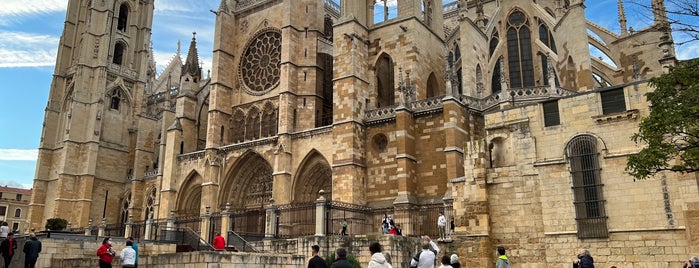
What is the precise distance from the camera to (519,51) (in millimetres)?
25609

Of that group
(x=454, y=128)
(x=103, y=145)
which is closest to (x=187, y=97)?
(x=103, y=145)

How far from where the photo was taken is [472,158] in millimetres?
15859

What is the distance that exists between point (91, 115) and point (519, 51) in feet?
82.0

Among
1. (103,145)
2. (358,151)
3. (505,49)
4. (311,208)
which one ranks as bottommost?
(311,208)

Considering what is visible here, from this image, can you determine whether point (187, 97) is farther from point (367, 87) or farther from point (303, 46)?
point (367, 87)

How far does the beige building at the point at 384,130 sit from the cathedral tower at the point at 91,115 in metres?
0.12

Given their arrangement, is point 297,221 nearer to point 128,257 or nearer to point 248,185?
point 248,185

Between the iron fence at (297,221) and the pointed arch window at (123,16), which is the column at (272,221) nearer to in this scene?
the iron fence at (297,221)

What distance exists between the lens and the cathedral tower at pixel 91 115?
3281 centimetres

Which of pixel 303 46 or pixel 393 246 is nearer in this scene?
pixel 393 246

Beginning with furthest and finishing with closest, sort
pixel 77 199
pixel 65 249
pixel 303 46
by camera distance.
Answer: pixel 77 199 → pixel 303 46 → pixel 65 249

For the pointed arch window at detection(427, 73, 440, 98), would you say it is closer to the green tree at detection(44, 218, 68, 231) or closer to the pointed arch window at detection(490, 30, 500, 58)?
the pointed arch window at detection(490, 30, 500, 58)

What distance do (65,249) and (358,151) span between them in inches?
453

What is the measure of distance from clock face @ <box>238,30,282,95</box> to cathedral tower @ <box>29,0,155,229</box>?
10863mm
